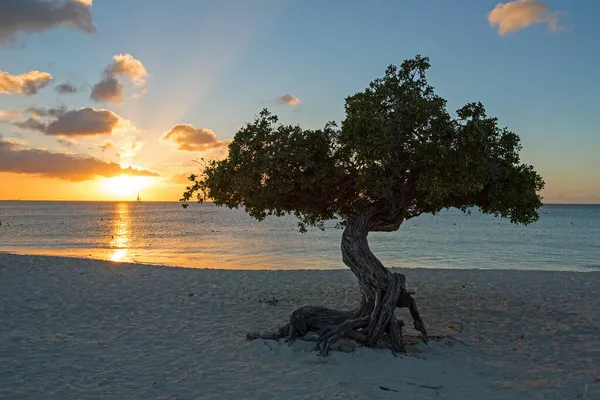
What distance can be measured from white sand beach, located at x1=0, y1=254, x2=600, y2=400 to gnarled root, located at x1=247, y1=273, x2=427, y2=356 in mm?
444

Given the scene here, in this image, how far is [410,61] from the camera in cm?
1248

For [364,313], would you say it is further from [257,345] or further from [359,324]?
[257,345]

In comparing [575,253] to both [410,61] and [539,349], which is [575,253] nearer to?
[539,349]

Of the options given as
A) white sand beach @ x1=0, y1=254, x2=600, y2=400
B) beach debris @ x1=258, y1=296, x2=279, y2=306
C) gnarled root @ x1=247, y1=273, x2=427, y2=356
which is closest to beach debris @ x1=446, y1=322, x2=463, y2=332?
white sand beach @ x1=0, y1=254, x2=600, y2=400

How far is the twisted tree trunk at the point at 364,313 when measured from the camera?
12.8 m

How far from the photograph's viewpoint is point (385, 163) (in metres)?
12.0

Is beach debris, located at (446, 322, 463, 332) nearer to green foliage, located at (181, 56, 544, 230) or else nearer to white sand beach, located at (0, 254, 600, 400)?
white sand beach, located at (0, 254, 600, 400)

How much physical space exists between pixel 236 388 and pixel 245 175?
5.22 metres

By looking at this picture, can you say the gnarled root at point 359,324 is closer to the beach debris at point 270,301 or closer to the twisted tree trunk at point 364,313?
the twisted tree trunk at point 364,313

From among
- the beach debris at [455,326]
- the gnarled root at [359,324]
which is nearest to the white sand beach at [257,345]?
the beach debris at [455,326]

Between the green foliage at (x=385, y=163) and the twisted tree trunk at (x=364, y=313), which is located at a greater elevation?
the green foliage at (x=385, y=163)

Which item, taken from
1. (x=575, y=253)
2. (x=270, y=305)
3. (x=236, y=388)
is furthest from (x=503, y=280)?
(x=575, y=253)

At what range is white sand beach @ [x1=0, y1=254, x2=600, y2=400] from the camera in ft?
33.9

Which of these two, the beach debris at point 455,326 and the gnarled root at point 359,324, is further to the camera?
the beach debris at point 455,326
